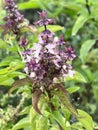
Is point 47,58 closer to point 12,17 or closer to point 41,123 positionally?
point 41,123

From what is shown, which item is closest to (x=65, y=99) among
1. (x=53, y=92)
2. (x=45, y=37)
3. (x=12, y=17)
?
(x=53, y=92)

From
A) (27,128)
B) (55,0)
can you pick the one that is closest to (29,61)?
(27,128)

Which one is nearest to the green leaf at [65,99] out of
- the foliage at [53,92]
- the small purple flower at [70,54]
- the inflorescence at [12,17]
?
the foliage at [53,92]

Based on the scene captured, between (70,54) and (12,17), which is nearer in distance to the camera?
(70,54)

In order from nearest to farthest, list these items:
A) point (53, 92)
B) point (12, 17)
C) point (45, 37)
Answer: point (45, 37) < point (53, 92) < point (12, 17)

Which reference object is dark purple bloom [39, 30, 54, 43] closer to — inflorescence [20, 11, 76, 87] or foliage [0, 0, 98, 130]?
inflorescence [20, 11, 76, 87]

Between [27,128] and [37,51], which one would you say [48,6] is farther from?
[37,51]

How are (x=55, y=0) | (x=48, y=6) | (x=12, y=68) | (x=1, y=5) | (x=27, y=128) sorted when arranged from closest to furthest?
(x=12, y=68) → (x=27, y=128) → (x=1, y=5) → (x=55, y=0) → (x=48, y=6)

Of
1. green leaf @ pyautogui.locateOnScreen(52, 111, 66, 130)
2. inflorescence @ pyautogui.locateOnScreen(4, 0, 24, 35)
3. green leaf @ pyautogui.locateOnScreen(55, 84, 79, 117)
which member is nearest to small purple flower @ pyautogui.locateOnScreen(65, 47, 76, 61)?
green leaf @ pyautogui.locateOnScreen(55, 84, 79, 117)
